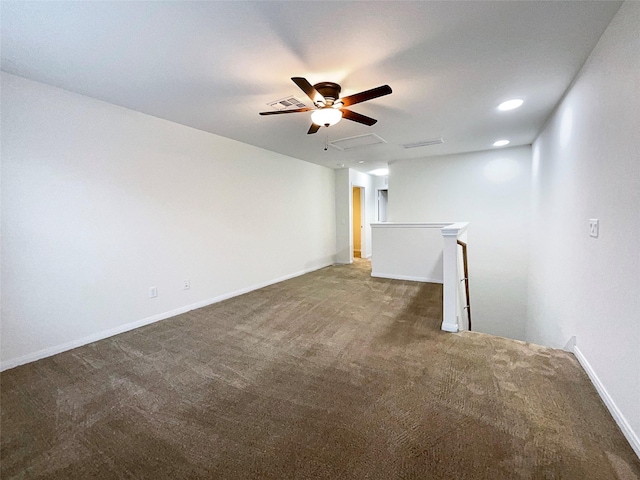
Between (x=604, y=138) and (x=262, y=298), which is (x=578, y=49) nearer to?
(x=604, y=138)

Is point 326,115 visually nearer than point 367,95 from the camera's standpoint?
No

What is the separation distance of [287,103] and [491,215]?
176 inches

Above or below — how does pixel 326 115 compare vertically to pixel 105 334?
above

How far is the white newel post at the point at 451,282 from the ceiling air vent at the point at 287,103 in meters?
2.01

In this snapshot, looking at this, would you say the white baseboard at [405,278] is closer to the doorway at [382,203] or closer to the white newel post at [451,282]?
the white newel post at [451,282]

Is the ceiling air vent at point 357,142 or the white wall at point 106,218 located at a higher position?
the ceiling air vent at point 357,142

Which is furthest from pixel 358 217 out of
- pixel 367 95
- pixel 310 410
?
pixel 310 410

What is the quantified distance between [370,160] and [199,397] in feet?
16.9

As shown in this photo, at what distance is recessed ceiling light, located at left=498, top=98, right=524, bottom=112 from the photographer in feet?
9.32

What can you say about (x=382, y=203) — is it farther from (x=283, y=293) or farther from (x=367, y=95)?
(x=367, y=95)

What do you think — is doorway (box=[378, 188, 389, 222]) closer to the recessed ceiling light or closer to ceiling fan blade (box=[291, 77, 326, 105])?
the recessed ceiling light

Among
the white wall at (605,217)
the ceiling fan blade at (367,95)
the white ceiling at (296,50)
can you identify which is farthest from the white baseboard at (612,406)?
the ceiling fan blade at (367,95)

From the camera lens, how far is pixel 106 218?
2748 millimetres

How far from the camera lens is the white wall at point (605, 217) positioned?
1419mm
